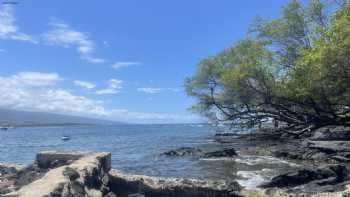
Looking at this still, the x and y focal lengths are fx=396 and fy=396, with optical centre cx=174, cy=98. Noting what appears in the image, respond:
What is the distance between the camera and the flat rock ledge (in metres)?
9.01

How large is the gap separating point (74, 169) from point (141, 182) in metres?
2.30

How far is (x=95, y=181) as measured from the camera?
1032cm

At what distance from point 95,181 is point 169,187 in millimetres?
2019

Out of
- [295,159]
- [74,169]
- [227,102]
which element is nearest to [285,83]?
[295,159]

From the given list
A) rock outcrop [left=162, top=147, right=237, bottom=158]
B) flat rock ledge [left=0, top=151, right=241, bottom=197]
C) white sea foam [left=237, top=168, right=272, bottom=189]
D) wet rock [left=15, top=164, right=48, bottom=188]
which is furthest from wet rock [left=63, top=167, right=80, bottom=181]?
rock outcrop [left=162, top=147, right=237, bottom=158]

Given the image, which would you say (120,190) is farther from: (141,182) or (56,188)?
(56,188)

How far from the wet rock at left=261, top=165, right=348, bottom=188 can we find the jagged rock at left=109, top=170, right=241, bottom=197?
4.15 meters

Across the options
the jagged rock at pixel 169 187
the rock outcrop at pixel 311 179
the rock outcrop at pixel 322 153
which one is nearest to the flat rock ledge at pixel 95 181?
the jagged rock at pixel 169 187

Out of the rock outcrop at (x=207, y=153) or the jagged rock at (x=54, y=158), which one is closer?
the jagged rock at (x=54, y=158)

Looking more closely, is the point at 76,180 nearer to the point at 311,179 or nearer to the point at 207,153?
the point at 311,179

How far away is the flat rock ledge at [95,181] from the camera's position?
901 cm

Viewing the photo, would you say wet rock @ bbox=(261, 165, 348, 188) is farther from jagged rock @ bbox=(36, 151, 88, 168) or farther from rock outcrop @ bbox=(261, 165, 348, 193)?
jagged rock @ bbox=(36, 151, 88, 168)

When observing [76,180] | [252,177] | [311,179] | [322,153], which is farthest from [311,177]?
[322,153]

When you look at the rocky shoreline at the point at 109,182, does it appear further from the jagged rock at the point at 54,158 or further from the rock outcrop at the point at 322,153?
the rock outcrop at the point at 322,153
